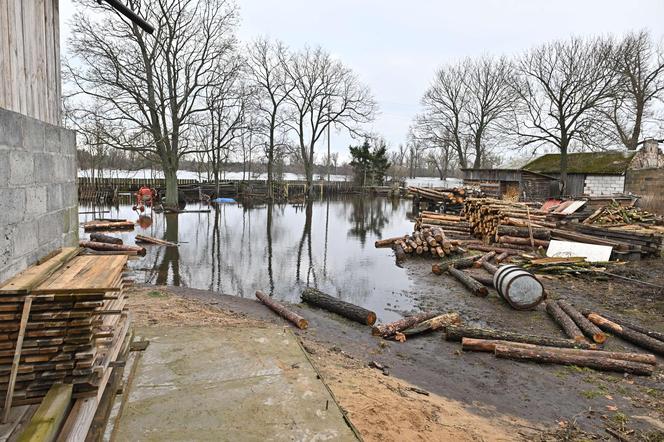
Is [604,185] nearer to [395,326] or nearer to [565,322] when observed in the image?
[565,322]

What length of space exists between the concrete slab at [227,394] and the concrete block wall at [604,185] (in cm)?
2996

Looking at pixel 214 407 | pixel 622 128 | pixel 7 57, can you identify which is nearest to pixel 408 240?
pixel 214 407

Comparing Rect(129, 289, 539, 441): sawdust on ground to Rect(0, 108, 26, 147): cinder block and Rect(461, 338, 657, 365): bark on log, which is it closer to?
Rect(461, 338, 657, 365): bark on log

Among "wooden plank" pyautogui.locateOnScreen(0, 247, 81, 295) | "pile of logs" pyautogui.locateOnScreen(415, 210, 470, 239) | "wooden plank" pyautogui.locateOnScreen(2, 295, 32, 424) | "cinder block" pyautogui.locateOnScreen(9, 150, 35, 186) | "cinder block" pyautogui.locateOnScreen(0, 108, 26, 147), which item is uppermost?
"cinder block" pyautogui.locateOnScreen(0, 108, 26, 147)

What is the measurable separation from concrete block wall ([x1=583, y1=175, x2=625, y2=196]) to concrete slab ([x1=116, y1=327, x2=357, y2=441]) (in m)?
30.0

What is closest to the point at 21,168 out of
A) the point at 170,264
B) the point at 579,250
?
the point at 170,264

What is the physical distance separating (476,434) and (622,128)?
4141 centimetres

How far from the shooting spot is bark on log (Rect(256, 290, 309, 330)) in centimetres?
734

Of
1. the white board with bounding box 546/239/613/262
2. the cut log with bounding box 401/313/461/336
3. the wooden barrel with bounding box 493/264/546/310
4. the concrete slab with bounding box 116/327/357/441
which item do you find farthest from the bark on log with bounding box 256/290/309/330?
the white board with bounding box 546/239/613/262

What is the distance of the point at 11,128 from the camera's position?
10.2 feet

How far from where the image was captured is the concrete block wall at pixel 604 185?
27.2 m

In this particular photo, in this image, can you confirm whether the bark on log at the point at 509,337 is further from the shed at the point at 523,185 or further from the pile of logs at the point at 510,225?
the shed at the point at 523,185

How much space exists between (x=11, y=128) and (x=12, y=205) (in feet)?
1.94

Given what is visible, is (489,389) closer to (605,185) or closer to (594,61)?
(605,185)
